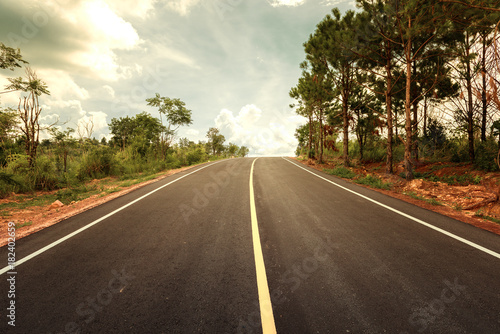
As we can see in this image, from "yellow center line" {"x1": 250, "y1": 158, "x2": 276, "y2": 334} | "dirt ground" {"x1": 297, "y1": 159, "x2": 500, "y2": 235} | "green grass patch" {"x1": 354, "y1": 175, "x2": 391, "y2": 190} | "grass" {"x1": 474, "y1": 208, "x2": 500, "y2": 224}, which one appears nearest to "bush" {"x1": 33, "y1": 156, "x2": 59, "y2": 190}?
"yellow center line" {"x1": 250, "y1": 158, "x2": 276, "y2": 334}

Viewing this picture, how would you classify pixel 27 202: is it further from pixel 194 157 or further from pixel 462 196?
pixel 194 157

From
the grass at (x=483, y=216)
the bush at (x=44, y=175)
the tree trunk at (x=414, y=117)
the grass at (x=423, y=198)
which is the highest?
the tree trunk at (x=414, y=117)

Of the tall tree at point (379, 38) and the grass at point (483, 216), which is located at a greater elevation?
the tall tree at point (379, 38)

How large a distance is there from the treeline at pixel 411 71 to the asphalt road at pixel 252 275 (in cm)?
538

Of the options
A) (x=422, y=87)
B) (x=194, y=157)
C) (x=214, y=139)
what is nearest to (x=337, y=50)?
(x=422, y=87)

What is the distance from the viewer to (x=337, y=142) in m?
25.2

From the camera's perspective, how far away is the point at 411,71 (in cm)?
1305

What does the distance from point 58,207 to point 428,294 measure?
947 cm

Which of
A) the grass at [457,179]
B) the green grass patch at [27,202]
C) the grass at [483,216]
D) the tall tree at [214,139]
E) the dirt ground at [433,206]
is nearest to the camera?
the dirt ground at [433,206]

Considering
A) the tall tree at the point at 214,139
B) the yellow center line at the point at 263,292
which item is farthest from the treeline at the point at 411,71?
the tall tree at the point at 214,139

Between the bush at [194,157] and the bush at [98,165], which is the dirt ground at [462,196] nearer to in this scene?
the bush at [98,165]

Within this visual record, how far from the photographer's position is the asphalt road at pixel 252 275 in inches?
75.5

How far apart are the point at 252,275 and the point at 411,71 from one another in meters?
16.9

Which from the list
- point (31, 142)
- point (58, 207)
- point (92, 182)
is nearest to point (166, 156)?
point (92, 182)
